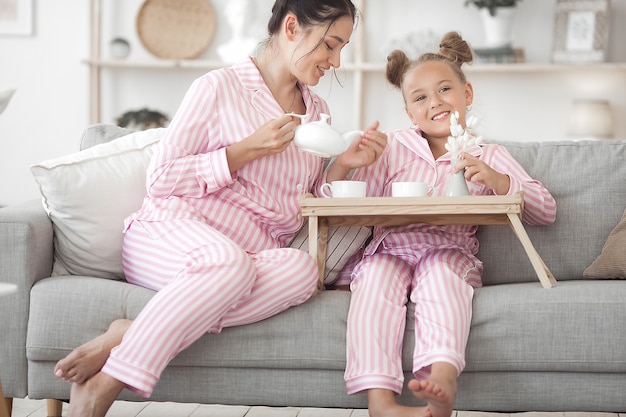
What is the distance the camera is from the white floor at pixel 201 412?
2.55 metres

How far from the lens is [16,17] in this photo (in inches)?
213

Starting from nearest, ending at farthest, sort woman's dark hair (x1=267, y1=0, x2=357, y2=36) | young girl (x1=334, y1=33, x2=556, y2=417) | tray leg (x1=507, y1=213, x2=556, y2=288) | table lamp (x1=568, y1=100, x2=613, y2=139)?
young girl (x1=334, y1=33, x2=556, y2=417) < tray leg (x1=507, y1=213, x2=556, y2=288) < woman's dark hair (x1=267, y1=0, x2=357, y2=36) < table lamp (x1=568, y1=100, x2=613, y2=139)

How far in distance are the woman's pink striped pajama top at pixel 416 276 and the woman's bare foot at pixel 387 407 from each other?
0.02 metres

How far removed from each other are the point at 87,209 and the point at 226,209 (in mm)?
352

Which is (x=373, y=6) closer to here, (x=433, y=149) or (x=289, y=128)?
(x=433, y=149)

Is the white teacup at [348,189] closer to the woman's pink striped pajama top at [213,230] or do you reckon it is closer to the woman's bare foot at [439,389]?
the woman's pink striped pajama top at [213,230]

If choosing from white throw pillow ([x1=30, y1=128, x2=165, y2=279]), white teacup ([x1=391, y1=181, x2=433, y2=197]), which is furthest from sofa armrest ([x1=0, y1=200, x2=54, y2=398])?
white teacup ([x1=391, y1=181, x2=433, y2=197])

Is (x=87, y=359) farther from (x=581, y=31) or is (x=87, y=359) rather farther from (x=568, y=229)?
(x=581, y=31)

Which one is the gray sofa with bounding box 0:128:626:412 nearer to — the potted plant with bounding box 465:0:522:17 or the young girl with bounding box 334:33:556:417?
the young girl with bounding box 334:33:556:417

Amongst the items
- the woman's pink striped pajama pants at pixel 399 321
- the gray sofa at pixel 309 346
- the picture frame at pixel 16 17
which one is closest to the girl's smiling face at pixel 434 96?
the woman's pink striped pajama pants at pixel 399 321

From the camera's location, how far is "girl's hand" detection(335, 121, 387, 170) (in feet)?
7.49

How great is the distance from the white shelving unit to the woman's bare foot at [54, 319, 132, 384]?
339cm

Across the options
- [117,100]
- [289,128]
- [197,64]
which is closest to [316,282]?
Result: [289,128]

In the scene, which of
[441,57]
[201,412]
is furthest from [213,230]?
[441,57]
